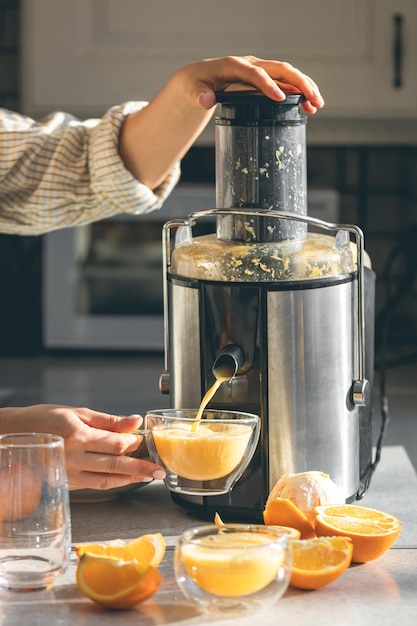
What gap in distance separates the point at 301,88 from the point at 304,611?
49 cm

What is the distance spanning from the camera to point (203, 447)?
0.91m

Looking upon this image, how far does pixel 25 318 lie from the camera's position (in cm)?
265

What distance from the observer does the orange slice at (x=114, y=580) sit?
2.56ft

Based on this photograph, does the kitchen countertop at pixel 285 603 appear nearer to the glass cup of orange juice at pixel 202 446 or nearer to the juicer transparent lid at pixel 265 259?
the glass cup of orange juice at pixel 202 446

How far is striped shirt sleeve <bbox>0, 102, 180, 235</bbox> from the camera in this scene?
56.2 inches

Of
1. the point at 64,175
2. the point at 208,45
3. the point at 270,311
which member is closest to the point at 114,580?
the point at 270,311

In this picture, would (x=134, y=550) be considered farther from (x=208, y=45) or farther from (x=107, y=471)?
(x=208, y=45)

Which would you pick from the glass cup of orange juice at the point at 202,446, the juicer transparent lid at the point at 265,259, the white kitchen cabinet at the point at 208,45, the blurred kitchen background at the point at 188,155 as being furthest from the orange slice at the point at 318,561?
the white kitchen cabinet at the point at 208,45

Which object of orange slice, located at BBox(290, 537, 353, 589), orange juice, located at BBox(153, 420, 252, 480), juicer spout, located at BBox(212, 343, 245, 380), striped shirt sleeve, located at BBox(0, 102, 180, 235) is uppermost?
striped shirt sleeve, located at BBox(0, 102, 180, 235)

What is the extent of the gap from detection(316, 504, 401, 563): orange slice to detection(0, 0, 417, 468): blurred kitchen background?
114 centimetres

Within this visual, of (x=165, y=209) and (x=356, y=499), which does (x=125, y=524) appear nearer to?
(x=356, y=499)

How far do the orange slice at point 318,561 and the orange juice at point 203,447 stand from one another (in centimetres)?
11

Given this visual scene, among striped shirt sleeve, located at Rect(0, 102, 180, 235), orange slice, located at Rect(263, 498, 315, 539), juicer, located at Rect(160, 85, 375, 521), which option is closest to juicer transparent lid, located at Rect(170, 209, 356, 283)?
juicer, located at Rect(160, 85, 375, 521)

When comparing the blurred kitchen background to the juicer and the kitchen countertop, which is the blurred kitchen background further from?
the kitchen countertop
